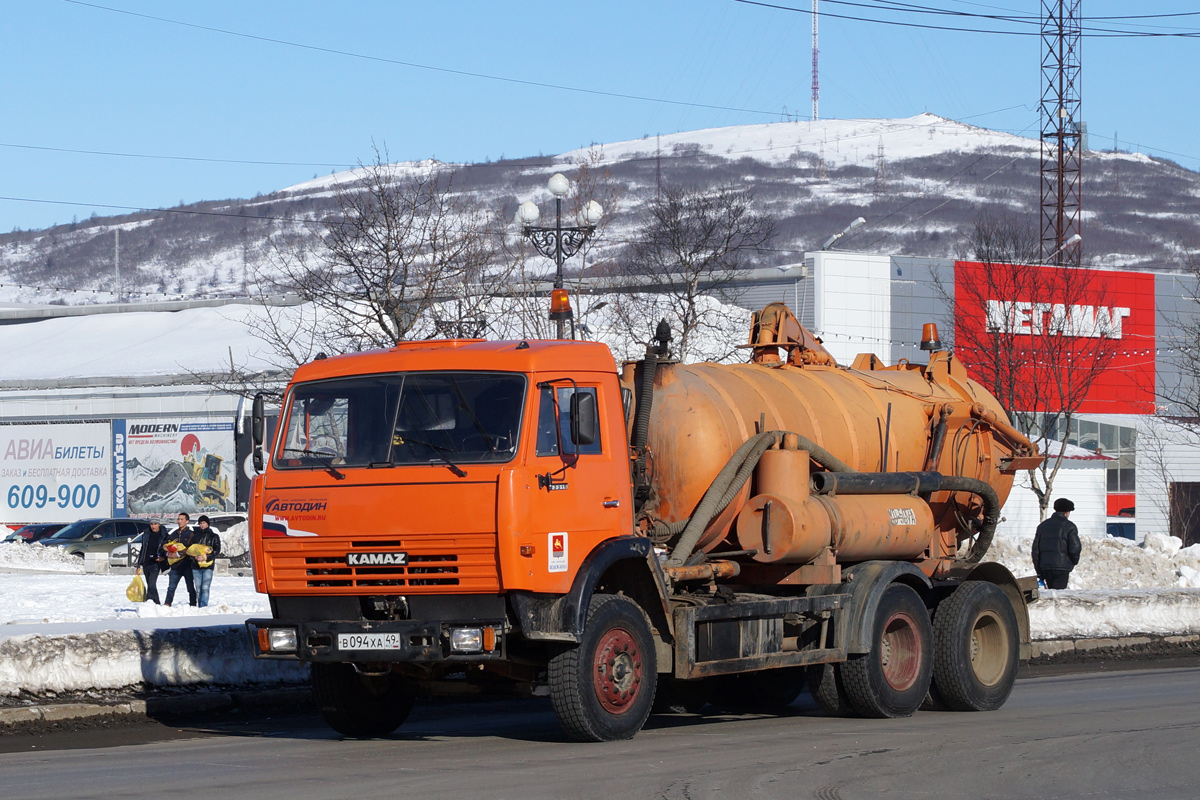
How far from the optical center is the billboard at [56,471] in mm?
52562

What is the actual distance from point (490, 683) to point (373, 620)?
1226mm

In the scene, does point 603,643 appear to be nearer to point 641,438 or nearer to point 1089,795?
point 641,438

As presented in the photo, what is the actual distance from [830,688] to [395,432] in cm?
459

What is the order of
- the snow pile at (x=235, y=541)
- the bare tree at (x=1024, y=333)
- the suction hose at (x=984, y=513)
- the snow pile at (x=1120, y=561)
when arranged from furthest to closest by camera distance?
the snow pile at (x=235, y=541) < the bare tree at (x=1024, y=333) < the snow pile at (x=1120, y=561) < the suction hose at (x=984, y=513)

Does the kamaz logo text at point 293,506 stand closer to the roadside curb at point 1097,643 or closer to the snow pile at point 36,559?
the roadside curb at point 1097,643

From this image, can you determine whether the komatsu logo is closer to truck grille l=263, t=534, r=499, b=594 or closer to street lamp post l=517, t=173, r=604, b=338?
truck grille l=263, t=534, r=499, b=594

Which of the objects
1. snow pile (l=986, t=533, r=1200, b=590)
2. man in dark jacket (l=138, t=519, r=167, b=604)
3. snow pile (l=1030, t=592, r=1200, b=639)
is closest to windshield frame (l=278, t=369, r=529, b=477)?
snow pile (l=1030, t=592, r=1200, b=639)

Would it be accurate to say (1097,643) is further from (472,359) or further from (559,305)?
(472,359)

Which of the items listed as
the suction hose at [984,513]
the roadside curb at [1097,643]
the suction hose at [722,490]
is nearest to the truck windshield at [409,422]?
the suction hose at [722,490]

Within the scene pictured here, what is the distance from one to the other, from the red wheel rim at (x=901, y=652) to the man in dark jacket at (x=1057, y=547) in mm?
8288

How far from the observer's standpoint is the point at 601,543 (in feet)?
33.8

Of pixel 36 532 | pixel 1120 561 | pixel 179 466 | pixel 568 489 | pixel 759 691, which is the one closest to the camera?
pixel 568 489

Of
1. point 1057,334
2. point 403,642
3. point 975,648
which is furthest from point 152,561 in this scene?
point 1057,334

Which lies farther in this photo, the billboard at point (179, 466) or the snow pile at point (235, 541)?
the billboard at point (179, 466)
